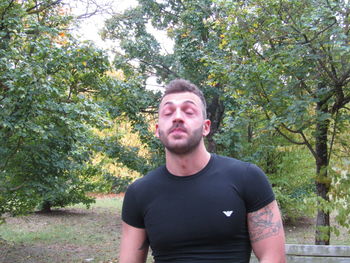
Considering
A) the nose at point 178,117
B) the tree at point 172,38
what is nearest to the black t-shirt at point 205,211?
the nose at point 178,117

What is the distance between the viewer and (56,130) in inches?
238

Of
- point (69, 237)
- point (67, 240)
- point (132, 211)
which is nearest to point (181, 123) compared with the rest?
point (132, 211)

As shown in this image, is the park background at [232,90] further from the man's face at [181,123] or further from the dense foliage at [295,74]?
the man's face at [181,123]

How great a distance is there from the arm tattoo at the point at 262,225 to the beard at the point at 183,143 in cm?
41

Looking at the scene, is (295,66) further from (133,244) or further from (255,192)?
(133,244)

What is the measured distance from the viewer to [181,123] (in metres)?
1.88

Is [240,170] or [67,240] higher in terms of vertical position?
[240,170]

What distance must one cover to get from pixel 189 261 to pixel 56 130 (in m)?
4.69

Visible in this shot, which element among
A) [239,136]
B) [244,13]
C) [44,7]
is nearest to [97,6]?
[44,7]

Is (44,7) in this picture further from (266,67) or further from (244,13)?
(266,67)

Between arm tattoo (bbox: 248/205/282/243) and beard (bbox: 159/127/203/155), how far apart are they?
1.36 feet

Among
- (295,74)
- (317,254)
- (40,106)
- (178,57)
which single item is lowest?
(317,254)

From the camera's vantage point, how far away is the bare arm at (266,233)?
182cm

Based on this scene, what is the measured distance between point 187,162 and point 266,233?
0.48 m
